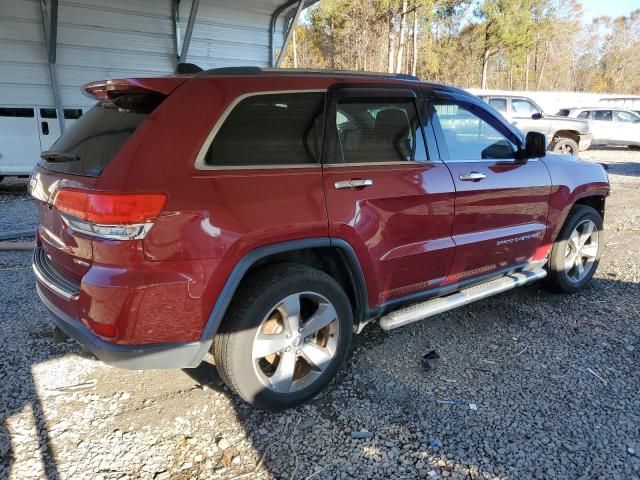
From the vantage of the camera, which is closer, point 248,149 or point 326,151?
point 248,149

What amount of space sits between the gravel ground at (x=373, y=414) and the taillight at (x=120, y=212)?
1.13 meters

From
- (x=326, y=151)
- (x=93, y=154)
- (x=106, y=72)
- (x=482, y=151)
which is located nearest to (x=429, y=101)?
(x=482, y=151)

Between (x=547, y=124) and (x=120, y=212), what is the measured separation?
593 inches

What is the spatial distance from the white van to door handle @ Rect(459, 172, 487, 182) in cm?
859

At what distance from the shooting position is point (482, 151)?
352cm

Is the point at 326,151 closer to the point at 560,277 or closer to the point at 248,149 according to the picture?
the point at 248,149

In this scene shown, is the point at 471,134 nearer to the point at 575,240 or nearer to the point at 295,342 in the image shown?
the point at 575,240

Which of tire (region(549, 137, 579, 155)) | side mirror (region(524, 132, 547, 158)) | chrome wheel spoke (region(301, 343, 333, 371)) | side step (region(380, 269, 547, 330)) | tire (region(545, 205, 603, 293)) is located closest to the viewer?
chrome wheel spoke (region(301, 343, 333, 371))

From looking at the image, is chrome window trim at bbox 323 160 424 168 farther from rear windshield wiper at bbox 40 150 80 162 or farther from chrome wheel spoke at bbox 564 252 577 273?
chrome wheel spoke at bbox 564 252 577 273

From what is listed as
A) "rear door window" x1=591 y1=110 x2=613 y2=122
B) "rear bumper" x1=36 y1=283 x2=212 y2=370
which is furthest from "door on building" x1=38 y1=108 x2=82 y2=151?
"rear door window" x1=591 y1=110 x2=613 y2=122

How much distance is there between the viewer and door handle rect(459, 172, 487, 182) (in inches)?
127

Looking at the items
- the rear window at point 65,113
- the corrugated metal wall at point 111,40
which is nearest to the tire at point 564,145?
the corrugated metal wall at point 111,40

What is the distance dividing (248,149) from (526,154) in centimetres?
241

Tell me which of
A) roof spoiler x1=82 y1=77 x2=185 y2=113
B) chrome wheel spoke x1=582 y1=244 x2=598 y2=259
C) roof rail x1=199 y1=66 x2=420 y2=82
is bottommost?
chrome wheel spoke x1=582 y1=244 x2=598 y2=259
